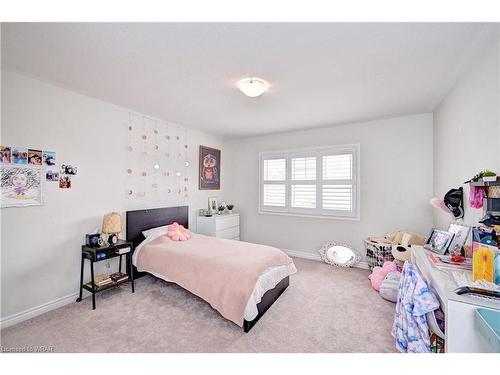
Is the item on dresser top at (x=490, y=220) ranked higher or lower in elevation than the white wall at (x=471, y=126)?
lower

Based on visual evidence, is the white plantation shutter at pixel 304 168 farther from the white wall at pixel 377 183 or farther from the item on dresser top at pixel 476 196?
the item on dresser top at pixel 476 196

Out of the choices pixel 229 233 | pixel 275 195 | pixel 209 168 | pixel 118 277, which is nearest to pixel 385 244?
pixel 275 195

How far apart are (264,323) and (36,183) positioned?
278cm

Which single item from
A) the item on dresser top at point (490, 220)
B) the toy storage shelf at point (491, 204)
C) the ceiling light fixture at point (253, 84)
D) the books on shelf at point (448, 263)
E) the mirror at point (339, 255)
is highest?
the ceiling light fixture at point (253, 84)

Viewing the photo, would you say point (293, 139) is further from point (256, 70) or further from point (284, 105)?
point (256, 70)

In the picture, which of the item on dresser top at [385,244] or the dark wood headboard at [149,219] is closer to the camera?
the item on dresser top at [385,244]

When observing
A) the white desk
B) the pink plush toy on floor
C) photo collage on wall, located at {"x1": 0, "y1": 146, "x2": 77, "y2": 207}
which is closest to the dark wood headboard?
photo collage on wall, located at {"x1": 0, "y1": 146, "x2": 77, "y2": 207}

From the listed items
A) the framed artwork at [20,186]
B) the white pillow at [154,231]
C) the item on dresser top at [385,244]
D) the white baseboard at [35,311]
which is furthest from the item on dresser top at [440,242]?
the framed artwork at [20,186]

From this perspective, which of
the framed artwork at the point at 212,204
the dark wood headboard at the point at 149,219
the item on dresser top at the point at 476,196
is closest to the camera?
the item on dresser top at the point at 476,196

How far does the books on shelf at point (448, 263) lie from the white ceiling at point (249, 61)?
1.72 meters

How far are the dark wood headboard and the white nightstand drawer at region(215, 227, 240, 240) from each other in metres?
0.66

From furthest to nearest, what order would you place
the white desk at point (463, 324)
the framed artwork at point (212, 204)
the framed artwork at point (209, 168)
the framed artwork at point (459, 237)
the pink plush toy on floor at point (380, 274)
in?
the framed artwork at point (212, 204) < the framed artwork at point (209, 168) < the pink plush toy on floor at point (380, 274) < the framed artwork at point (459, 237) < the white desk at point (463, 324)

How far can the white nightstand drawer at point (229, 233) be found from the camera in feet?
13.8

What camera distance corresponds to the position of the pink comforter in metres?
2.04
